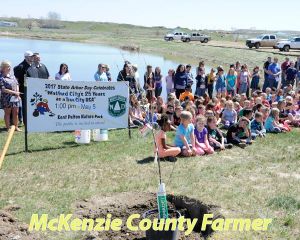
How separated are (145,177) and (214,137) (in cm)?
319

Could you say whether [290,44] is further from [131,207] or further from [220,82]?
[131,207]

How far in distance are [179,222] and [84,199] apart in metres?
1.97

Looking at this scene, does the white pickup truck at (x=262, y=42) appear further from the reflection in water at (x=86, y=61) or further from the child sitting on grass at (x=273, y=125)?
the child sitting on grass at (x=273, y=125)

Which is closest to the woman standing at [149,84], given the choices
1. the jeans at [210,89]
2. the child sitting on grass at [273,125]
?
the jeans at [210,89]

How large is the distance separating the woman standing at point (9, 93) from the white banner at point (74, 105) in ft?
5.53

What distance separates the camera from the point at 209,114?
36.3ft

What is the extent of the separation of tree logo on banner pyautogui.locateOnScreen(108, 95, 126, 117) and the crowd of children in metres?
0.55

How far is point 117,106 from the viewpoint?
11023 mm

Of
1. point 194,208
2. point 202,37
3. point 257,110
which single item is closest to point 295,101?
point 257,110

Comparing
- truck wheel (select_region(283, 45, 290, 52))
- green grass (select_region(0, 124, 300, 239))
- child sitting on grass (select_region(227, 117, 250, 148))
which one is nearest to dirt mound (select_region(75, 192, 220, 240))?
green grass (select_region(0, 124, 300, 239))

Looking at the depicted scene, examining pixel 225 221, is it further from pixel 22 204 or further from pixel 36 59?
pixel 36 59

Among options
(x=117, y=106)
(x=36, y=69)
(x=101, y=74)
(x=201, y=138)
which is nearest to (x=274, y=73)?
(x=101, y=74)

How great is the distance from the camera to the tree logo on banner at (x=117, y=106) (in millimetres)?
10914

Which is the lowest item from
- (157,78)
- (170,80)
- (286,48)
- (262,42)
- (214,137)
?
(214,137)
